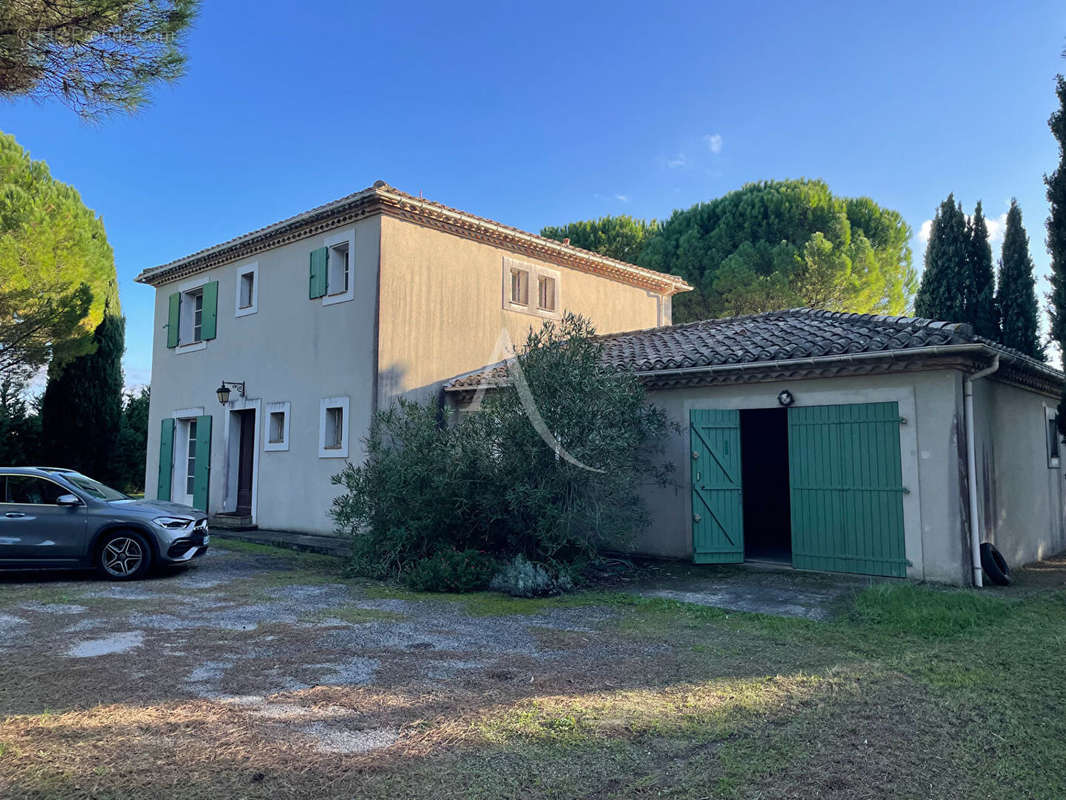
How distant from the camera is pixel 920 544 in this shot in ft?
27.4

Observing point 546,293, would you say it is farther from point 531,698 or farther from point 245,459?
point 531,698

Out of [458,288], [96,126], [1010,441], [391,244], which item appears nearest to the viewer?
[96,126]

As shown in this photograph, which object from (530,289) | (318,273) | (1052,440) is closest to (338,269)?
(318,273)

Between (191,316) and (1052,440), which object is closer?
(1052,440)

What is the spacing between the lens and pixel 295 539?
12125mm

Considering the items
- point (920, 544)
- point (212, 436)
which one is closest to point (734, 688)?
point (920, 544)

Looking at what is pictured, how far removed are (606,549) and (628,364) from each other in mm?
2726

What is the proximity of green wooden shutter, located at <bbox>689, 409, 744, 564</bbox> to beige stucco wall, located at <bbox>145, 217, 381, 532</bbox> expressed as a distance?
17.7 feet

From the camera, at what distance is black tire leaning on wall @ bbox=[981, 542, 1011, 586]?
27.2 ft

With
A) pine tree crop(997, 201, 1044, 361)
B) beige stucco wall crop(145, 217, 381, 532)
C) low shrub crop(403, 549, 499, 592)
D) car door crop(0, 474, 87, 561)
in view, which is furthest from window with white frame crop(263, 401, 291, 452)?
pine tree crop(997, 201, 1044, 361)

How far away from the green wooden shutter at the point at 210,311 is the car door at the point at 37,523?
7282 mm

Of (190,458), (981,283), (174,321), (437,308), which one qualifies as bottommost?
(190,458)

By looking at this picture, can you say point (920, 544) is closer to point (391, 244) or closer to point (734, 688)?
point (734, 688)

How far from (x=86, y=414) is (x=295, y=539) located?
34.8ft
